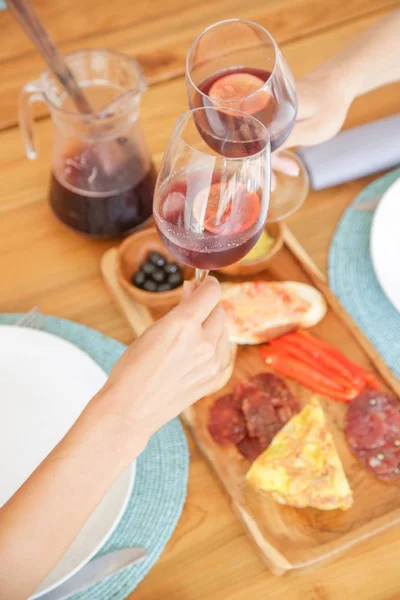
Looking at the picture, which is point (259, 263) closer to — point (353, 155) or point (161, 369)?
point (353, 155)

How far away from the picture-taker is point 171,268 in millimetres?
1145

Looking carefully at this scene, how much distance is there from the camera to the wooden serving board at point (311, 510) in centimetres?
92

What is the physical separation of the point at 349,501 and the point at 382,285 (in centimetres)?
38

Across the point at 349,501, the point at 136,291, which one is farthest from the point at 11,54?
the point at 349,501

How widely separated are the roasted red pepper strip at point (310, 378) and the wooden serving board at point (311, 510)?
1 centimetres

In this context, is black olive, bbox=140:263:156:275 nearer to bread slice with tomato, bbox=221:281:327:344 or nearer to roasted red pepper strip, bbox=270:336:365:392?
bread slice with tomato, bbox=221:281:327:344

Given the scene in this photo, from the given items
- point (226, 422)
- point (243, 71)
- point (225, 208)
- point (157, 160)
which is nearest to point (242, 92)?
point (243, 71)

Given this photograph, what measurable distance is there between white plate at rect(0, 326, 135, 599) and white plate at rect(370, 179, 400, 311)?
51 cm

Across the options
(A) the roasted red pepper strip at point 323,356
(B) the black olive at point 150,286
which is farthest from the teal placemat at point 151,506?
(A) the roasted red pepper strip at point 323,356

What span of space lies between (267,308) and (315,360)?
0.12m

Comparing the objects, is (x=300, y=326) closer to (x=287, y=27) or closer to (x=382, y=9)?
(x=287, y=27)

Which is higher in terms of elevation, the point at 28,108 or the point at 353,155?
the point at 28,108

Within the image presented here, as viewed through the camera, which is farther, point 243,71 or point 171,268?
point 171,268

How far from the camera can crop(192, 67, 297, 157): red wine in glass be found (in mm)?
836
